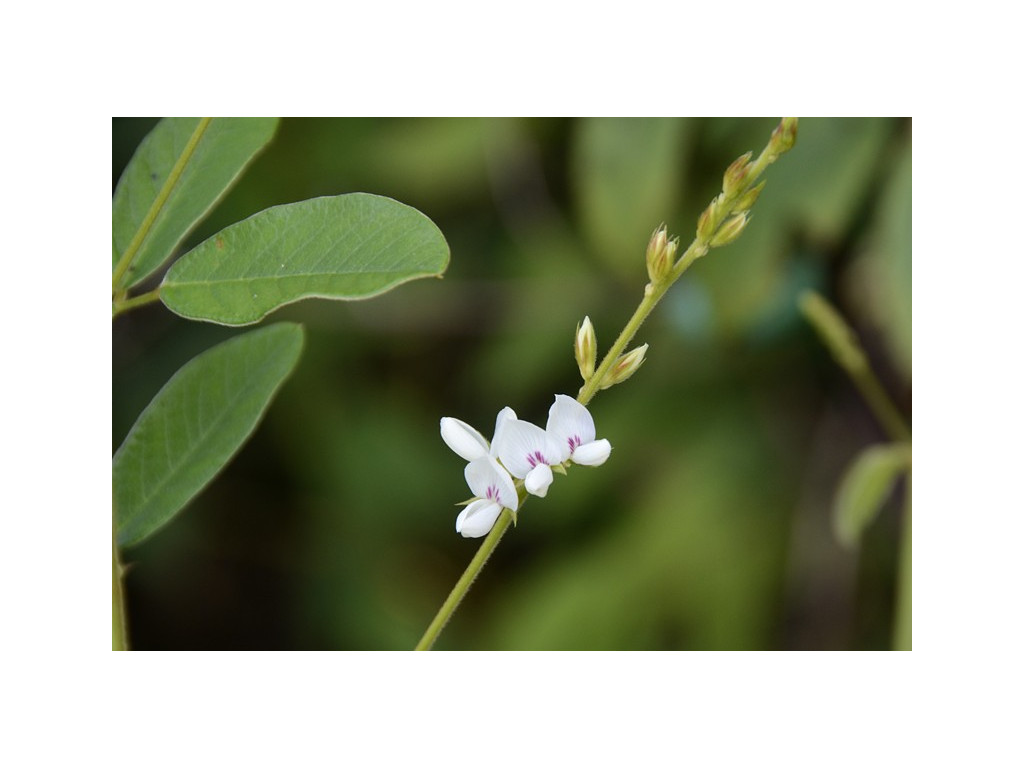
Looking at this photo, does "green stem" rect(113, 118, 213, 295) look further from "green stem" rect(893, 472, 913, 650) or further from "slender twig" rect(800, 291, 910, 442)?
"green stem" rect(893, 472, 913, 650)

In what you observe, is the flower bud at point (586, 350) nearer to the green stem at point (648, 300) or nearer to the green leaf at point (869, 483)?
the green stem at point (648, 300)

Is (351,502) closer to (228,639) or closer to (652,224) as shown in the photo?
(228,639)

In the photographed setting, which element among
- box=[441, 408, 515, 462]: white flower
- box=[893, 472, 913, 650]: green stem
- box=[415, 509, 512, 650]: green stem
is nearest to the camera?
box=[415, 509, 512, 650]: green stem

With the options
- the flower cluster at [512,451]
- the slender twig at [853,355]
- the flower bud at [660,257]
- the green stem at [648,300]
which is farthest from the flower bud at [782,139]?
the slender twig at [853,355]

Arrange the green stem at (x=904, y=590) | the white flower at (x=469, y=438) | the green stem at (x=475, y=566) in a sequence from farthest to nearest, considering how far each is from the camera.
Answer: the green stem at (x=904, y=590)
the white flower at (x=469, y=438)
the green stem at (x=475, y=566)

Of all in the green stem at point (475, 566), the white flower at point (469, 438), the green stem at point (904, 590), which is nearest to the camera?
the green stem at point (475, 566)

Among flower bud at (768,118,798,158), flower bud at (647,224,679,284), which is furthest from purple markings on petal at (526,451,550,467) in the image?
flower bud at (768,118,798,158)
